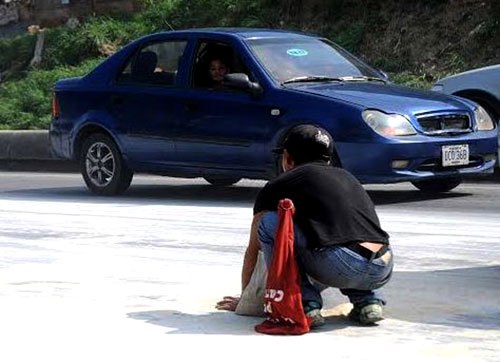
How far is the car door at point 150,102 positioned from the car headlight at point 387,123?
2.04 metres

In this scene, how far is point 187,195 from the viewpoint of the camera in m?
12.0

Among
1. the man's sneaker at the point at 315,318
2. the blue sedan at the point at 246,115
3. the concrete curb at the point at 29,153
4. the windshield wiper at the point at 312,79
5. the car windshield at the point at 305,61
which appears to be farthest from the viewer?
the concrete curb at the point at 29,153

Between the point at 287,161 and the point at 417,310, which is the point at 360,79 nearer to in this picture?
the point at 417,310

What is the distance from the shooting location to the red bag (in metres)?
5.66

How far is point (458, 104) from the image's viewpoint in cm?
1065

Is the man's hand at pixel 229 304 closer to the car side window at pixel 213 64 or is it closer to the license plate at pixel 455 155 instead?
the license plate at pixel 455 155

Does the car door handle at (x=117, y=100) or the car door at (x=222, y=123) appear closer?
the car door at (x=222, y=123)

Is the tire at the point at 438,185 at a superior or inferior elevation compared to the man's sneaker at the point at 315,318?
inferior

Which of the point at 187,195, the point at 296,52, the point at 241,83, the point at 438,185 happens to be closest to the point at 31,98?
the point at 187,195

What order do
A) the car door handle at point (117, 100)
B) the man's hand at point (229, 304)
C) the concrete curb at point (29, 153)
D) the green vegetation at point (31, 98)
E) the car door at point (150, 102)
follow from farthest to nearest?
the green vegetation at point (31, 98) < the concrete curb at point (29, 153) < the car door handle at point (117, 100) < the car door at point (150, 102) < the man's hand at point (229, 304)

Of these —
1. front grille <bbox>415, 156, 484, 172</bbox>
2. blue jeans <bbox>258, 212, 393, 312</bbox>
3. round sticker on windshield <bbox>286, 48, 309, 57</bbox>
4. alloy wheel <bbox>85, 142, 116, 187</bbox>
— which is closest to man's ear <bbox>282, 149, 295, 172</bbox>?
blue jeans <bbox>258, 212, 393, 312</bbox>

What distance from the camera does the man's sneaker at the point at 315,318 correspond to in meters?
5.77

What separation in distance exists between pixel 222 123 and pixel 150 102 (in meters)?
0.94

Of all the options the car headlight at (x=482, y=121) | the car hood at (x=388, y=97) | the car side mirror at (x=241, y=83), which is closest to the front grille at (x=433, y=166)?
the car hood at (x=388, y=97)
